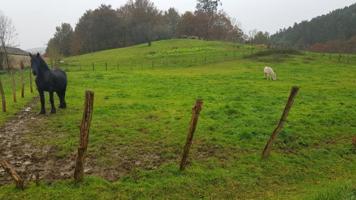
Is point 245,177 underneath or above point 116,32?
underneath

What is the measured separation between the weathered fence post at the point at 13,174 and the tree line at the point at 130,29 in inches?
3349

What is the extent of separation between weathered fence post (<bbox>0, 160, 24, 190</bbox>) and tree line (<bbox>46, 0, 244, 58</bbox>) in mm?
85076

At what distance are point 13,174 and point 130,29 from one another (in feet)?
313

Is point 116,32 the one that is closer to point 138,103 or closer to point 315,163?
point 138,103

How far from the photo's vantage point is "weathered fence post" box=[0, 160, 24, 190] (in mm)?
9193

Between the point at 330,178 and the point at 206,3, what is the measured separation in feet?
396

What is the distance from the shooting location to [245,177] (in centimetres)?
1095

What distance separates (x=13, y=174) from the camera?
927 centimetres

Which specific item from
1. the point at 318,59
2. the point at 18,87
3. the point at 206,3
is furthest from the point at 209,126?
the point at 206,3

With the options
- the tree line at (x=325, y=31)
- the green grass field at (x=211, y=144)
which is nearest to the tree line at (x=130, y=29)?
the tree line at (x=325, y=31)

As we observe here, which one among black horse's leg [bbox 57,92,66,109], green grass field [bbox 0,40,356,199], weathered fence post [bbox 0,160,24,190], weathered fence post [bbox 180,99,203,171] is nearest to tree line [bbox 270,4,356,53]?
green grass field [bbox 0,40,356,199]

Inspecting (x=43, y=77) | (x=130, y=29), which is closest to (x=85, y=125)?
(x=43, y=77)

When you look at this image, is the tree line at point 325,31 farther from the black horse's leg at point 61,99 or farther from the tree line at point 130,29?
the black horse's leg at point 61,99

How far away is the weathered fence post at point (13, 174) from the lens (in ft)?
30.2
